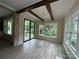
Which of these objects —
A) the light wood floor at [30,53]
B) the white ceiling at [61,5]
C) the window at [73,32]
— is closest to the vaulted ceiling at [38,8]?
the white ceiling at [61,5]

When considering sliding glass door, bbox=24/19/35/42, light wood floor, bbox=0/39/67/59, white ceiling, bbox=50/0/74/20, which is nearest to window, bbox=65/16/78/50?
white ceiling, bbox=50/0/74/20

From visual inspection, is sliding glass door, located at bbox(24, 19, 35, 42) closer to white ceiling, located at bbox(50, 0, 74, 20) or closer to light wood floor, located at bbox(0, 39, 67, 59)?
light wood floor, located at bbox(0, 39, 67, 59)

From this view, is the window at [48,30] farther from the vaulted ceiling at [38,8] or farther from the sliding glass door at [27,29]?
the vaulted ceiling at [38,8]

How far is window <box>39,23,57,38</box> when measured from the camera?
23.2 ft

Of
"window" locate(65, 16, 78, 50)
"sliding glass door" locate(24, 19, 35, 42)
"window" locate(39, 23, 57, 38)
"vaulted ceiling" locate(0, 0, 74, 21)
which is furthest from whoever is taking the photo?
"window" locate(39, 23, 57, 38)

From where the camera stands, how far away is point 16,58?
119 inches

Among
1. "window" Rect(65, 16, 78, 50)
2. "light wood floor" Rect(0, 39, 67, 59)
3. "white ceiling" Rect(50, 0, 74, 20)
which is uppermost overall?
"white ceiling" Rect(50, 0, 74, 20)

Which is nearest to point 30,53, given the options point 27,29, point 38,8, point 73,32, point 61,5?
point 73,32

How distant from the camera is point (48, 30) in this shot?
7.50m

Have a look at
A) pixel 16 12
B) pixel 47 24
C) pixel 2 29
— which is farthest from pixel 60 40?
pixel 2 29

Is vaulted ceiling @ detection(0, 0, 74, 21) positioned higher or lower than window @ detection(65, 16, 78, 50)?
higher

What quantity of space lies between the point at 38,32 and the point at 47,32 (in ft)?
3.71

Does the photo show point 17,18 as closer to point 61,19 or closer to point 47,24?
point 47,24

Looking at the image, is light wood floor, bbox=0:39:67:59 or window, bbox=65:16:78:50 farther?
light wood floor, bbox=0:39:67:59
